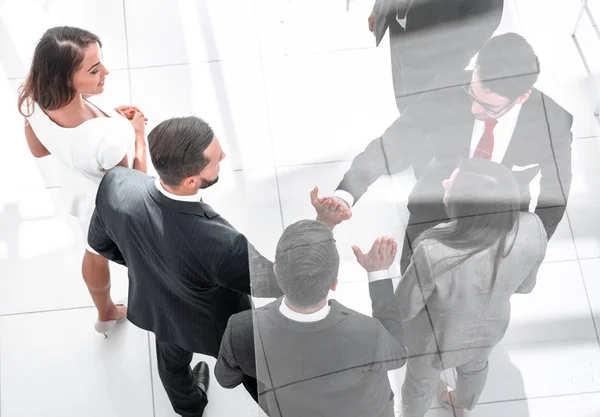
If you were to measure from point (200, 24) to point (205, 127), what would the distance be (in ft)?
5.47

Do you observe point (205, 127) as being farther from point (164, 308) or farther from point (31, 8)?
point (31, 8)

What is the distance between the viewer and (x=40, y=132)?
7.14 feet

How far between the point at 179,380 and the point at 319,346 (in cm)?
92

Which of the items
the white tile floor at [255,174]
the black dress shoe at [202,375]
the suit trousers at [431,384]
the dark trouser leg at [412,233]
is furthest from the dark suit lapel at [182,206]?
the black dress shoe at [202,375]

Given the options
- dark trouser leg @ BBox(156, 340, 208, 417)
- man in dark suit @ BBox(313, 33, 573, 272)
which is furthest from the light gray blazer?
dark trouser leg @ BBox(156, 340, 208, 417)

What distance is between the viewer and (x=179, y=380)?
2391mm

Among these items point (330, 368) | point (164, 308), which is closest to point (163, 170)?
point (164, 308)

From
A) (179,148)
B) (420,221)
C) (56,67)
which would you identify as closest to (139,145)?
(56,67)

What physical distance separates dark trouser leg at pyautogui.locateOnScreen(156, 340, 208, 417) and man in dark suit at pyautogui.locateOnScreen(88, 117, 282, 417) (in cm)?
21

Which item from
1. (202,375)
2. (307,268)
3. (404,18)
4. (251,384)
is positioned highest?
(404,18)

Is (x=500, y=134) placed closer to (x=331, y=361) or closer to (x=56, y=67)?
(x=331, y=361)

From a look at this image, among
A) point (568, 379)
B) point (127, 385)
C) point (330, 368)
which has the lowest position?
point (127, 385)

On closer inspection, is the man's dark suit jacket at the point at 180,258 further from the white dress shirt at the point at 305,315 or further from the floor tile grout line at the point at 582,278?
the floor tile grout line at the point at 582,278

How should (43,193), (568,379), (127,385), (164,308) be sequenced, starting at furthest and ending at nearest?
1. (43,193)
2. (127,385)
3. (164,308)
4. (568,379)
